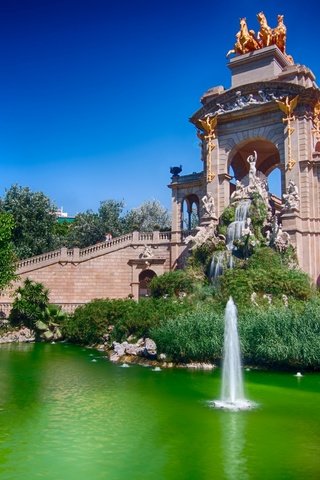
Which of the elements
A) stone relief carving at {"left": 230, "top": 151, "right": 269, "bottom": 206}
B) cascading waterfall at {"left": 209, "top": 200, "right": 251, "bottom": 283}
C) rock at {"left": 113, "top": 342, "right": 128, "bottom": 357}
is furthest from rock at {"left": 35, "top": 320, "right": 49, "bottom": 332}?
stone relief carving at {"left": 230, "top": 151, "right": 269, "bottom": 206}

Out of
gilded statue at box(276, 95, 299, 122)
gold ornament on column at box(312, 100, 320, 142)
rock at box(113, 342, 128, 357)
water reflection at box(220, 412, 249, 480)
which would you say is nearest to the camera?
water reflection at box(220, 412, 249, 480)

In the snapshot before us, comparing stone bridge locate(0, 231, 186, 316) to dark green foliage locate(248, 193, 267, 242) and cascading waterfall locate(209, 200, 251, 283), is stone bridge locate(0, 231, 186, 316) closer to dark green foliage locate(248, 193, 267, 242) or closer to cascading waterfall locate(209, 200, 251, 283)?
cascading waterfall locate(209, 200, 251, 283)

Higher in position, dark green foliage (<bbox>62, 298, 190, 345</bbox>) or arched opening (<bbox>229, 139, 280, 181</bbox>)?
arched opening (<bbox>229, 139, 280, 181</bbox>)

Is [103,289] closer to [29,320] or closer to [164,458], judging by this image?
[29,320]

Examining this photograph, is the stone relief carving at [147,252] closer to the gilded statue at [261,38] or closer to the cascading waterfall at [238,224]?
the cascading waterfall at [238,224]

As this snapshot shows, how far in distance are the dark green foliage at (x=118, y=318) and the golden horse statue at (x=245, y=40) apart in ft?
→ 66.0

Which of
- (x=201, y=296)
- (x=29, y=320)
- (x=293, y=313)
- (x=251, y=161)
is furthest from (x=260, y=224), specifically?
(x=29, y=320)

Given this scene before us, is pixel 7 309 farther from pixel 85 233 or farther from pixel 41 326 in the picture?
pixel 85 233

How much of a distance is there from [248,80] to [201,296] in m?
17.6

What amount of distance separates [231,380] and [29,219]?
2888 centimetres

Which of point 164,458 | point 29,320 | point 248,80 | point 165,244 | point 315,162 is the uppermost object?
point 248,80

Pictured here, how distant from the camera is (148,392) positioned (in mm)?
12445

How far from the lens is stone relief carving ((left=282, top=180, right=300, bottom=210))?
88.6ft

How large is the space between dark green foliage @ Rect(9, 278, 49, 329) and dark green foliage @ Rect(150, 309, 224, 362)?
34.2ft
